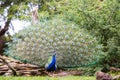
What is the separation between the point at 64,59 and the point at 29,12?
611 centimetres

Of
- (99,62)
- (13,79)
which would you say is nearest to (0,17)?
(99,62)

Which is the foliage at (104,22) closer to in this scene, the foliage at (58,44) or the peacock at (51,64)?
the foliage at (58,44)

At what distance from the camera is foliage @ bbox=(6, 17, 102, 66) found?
368 inches

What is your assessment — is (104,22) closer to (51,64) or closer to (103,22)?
(103,22)

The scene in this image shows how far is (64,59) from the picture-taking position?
966cm

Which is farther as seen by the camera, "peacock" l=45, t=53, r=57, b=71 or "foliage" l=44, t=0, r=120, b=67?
"foliage" l=44, t=0, r=120, b=67

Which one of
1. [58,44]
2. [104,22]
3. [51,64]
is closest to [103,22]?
[104,22]

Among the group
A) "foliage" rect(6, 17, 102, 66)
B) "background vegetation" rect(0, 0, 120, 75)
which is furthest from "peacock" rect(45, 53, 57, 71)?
"background vegetation" rect(0, 0, 120, 75)

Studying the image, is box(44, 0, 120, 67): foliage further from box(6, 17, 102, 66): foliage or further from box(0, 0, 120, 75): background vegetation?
box(6, 17, 102, 66): foliage

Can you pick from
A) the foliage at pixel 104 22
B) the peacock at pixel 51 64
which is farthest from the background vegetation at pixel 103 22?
the peacock at pixel 51 64

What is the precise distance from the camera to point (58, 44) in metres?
9.35

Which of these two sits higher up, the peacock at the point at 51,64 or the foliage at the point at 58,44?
the foliage at the point at 58,44

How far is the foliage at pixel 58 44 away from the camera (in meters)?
9.35

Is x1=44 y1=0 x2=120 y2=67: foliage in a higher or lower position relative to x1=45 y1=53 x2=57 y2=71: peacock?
higher
